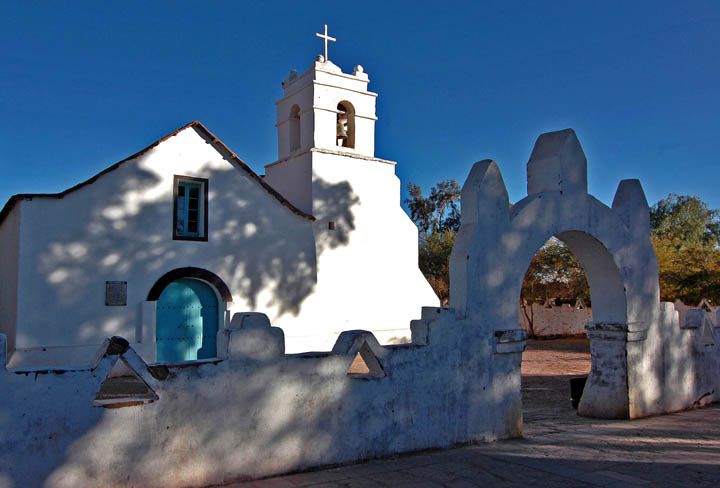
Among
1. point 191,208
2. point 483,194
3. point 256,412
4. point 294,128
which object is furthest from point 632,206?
point 294,128

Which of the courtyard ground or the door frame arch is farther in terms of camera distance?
the door frame arch

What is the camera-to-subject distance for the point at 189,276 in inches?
508

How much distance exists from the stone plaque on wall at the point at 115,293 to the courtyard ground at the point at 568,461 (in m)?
7.80

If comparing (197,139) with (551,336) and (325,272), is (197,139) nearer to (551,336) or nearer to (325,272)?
(325,272)

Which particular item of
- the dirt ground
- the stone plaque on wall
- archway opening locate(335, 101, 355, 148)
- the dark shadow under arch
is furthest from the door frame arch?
the dirt ground

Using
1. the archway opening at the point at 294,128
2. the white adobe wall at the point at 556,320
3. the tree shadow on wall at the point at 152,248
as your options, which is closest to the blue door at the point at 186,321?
the tree shadow on wall at the point at 152,248

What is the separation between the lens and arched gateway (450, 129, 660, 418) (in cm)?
625

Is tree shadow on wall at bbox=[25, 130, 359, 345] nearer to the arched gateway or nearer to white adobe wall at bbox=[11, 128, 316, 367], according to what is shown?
white adobe wall at bbox=[11, 128, 316, 367]

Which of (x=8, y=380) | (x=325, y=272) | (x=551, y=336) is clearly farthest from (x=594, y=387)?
(x=551, y=336)

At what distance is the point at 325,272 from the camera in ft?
50.7

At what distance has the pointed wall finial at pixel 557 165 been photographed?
7.14 metres

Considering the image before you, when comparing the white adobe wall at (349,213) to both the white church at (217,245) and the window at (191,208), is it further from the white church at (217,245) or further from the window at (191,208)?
the window at (191,208)

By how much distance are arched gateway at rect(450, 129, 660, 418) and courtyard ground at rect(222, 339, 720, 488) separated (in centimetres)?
79

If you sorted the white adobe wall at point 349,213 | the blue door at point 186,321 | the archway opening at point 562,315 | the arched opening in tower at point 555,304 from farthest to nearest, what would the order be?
the arched opening in tower at point 555,304 → the white adobe wall at point 349,213 → the blue door at point 186,321 → the archway opening at point 562,315
